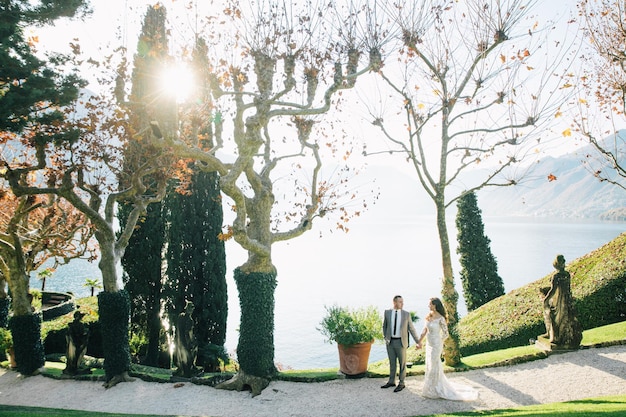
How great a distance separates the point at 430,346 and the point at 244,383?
5159 millimetres

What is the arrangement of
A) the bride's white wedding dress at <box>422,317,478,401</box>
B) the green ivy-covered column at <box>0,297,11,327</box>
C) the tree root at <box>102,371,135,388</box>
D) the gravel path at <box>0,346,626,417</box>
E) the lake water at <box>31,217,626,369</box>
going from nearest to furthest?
the gravel path at <box>0,346,626,417</box> → the bride's white wedding dress at <box>422,317,478,401</box> → the tree root at <box>102,371,135,388</box> → the green ivy-covered column at <box>0,297,11,327</box> → the lake water at <box>31,217,626,369</box>

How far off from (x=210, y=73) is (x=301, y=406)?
30.1 feet

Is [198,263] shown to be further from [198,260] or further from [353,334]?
[353,334]

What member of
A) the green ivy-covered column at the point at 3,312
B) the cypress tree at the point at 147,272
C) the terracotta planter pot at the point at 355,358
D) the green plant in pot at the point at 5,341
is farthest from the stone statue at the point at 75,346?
the terracotta planter pot at the point at 355,358

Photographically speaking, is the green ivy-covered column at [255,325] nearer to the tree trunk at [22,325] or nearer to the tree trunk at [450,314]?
the tree trunk at [450,314]

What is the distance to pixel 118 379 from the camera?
13289 mm

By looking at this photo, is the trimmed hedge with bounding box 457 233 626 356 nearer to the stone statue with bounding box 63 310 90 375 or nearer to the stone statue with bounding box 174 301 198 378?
the stone statue with bounding box 174 301 198 378

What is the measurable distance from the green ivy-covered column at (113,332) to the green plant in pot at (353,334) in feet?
20.7

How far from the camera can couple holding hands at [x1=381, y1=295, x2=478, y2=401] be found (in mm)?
10266

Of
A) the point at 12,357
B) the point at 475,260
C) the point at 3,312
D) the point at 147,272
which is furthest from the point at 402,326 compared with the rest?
the point at 475,260

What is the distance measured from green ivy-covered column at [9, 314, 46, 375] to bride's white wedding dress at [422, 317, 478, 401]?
12.7 metres

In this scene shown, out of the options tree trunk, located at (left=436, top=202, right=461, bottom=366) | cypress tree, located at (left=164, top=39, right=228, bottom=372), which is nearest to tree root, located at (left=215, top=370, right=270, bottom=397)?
cypress tree, located at (left=164, top=39, right=228, bottom=372)

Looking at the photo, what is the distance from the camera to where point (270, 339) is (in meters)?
12.6

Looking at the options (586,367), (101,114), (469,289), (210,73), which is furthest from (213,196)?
(469,289)
